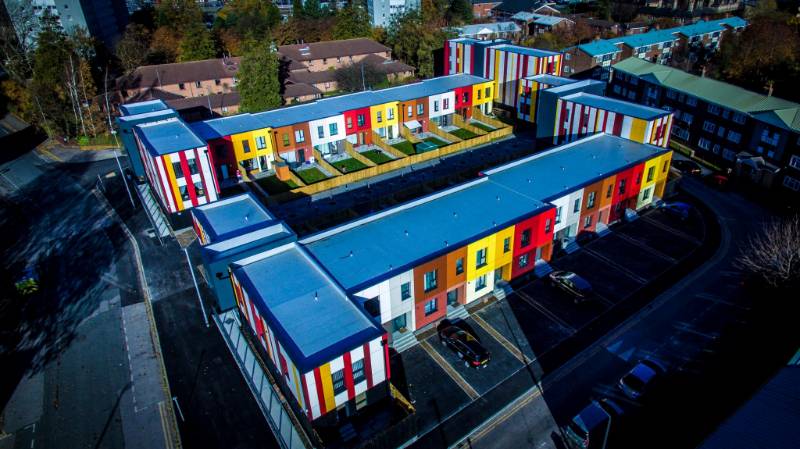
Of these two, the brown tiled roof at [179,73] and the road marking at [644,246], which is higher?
the brown tiled roof at [179,73]

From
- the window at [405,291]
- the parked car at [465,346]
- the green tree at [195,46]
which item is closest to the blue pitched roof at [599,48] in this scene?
the green tree at [195,46]

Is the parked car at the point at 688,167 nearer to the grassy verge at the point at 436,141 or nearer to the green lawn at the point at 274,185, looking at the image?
the grassy verge at the point at 436,141

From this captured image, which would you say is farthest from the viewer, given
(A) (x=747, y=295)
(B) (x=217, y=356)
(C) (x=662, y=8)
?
(C) (x=662, y=8)

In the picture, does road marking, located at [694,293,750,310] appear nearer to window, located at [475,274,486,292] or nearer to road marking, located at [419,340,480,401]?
window, located at [475,274,486,292]

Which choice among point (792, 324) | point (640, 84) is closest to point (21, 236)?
point (792, 324)

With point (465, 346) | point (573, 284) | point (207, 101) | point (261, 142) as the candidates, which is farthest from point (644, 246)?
point (207, 101)

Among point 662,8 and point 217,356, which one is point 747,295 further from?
point 662,8

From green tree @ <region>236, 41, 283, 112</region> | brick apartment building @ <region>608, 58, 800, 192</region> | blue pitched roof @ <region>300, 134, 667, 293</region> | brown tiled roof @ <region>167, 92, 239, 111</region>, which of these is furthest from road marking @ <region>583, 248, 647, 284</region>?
brown tiled roof @ <region>167, 92, 239, 111</region>
